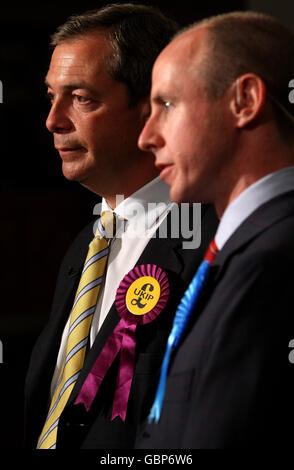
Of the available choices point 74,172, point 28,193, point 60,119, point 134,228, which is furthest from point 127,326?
point 28,193

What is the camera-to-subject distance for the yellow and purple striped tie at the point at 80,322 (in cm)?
147

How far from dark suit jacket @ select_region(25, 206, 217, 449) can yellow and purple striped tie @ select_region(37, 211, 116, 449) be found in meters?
0.05

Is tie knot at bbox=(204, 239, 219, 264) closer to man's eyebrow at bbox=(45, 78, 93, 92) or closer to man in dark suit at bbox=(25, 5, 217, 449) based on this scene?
man in dark suit at bbox=(25, 5, 217, 449)

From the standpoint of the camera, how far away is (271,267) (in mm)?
919

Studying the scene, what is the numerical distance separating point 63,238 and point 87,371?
3.19m

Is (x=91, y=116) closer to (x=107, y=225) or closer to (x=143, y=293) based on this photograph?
(x=107, y=225)

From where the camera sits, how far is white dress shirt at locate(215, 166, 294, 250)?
101cm

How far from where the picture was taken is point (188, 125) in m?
1.06

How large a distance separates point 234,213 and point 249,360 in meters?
0.25

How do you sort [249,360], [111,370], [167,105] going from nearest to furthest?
1. [249,360]
2. [167,105]
3. [111,370]

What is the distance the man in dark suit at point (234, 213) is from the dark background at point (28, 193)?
11.2ft

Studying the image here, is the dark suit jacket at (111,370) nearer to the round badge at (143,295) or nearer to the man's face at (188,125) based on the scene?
the round badge at (143,295)

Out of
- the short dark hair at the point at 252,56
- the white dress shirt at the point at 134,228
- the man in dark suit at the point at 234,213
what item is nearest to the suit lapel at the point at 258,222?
the man in dark suit at the point at 234,213
